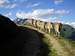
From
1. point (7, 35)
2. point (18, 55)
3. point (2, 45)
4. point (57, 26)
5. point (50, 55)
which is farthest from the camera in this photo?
point (57, 26)

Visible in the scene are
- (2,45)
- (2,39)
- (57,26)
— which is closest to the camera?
(2,45)

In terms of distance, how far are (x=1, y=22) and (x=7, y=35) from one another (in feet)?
8.78

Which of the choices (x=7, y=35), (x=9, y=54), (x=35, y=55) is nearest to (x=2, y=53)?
(x=9, y=54)

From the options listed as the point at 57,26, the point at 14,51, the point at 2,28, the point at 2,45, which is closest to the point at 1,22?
the point at 2,28

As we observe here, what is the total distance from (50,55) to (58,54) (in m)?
1.47

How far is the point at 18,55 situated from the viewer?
1188 inches

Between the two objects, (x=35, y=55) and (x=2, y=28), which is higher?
(x=2, y=28)

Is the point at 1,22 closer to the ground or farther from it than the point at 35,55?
farther from it

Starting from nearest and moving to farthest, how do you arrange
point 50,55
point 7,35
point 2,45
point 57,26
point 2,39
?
point 50,55, point 2,45, point 2,39, point 7,35, point 57,26

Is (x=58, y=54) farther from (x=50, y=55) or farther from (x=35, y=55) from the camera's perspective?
(x=35, y=55)

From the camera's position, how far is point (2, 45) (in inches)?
1405

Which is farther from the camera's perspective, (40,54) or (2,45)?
(2,45)

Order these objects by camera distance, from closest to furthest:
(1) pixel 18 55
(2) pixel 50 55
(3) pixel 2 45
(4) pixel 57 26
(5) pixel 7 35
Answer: (1) pixel 18 55 < (2) pixel 50 55 < (3) pixel 2 45 < (5) pixel 7 35 < (4) pixel 57 26

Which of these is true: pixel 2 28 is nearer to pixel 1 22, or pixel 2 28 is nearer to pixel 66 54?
pixel 1 22
